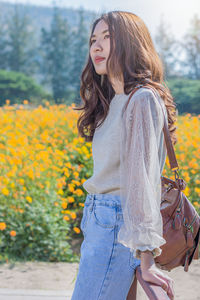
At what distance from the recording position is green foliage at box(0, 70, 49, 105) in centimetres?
2605

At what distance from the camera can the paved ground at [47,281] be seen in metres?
2.68

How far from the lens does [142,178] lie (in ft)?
3.68

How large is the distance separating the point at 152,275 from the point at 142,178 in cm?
26

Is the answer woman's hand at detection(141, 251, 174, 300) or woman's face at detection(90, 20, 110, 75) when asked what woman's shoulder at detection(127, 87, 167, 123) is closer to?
woman's face at detection(90, 20, 110, 75)

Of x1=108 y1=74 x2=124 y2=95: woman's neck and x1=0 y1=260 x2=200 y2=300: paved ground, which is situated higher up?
x1=108 y1=74 x2=124 y2=95: woman's neck

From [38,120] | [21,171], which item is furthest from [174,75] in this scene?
[21,171]

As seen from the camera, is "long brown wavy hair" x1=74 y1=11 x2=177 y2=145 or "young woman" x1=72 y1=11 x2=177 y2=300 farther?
"long brown wavy hair" x1=74 y1=11 x2=177 y2=145

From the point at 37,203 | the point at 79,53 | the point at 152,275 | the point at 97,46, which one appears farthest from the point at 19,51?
the point at 152,275

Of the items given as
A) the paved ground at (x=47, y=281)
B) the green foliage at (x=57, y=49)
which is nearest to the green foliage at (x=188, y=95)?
the paved ground at (x=47, y=281)

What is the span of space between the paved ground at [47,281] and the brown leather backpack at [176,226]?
1514 millimetres

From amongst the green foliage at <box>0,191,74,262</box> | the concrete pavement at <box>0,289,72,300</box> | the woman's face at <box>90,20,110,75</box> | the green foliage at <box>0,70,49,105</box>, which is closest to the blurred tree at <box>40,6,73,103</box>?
the green foliage at <box>0,70,49,105</box>

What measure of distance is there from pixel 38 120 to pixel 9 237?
321 cm

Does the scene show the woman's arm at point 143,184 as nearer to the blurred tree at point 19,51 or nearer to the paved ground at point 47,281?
the paved ground at point 47,281

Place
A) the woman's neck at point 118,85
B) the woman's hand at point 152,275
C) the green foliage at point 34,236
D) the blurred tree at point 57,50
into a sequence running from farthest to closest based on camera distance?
the blurred tree at point 57,50 → the green foliage at point 34,236 → the woman's neck at point 118,85 → the woman's hand at point 152,275
